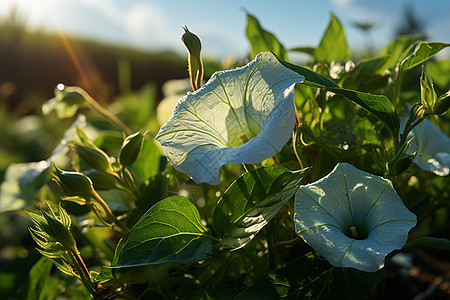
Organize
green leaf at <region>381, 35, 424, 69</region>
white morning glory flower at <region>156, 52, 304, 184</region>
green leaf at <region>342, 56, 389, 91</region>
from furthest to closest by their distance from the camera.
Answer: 1. green leaf at <region>381, 35, 424, 69</region>
2. green leaf at <region>342, 56, 389, 91</region>
3. white morning glory flower at <region>156, 52, 304, 184</region>


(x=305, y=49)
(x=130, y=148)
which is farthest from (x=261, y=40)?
(x=130, y=148)

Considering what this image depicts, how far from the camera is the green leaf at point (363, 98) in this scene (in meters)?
0.31

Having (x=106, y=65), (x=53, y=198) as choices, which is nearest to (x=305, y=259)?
(x=53, y=198)

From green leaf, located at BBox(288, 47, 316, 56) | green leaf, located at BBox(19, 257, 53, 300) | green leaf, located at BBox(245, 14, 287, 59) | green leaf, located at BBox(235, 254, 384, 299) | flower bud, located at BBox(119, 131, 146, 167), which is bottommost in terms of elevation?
green leaf, located at BBox(19, 257, 53, 300)

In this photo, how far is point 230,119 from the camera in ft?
1.13

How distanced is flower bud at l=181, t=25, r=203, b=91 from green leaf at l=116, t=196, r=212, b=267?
0.12 metres

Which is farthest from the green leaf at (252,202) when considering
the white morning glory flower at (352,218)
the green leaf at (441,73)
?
the green leaf at (441,73)

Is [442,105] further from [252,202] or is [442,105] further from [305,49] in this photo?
[305,49]

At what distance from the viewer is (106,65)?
13.9ft

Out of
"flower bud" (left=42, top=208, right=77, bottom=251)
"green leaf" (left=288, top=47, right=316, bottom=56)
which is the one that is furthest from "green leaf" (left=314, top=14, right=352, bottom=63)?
"flower bud" (left=42, top=208, right=77, bottom=251)

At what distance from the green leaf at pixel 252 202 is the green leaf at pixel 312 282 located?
0.04 m

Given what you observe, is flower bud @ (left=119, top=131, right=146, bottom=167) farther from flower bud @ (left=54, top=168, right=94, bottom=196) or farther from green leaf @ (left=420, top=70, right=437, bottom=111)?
green leaf @ (left=420, top=70, right=437, bottom=111)

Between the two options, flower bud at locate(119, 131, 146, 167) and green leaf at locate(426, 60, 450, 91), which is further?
green leaf at locate(426, 60, 450, 91)

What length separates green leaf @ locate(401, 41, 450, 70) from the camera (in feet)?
1.17
